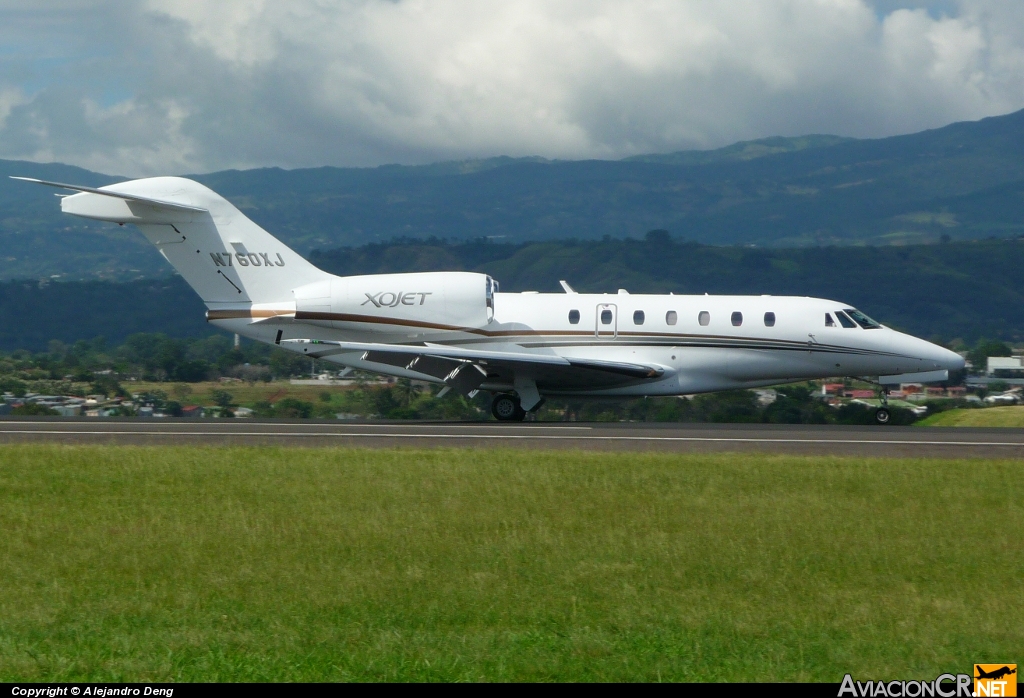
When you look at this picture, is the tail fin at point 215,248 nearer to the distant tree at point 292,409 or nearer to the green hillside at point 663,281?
the distant tree at point 292,409

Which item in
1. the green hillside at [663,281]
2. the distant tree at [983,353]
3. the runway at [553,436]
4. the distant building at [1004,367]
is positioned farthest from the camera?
the green hillside at [663,281]

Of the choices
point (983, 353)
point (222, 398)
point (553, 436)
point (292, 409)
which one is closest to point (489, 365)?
point (553, 436)

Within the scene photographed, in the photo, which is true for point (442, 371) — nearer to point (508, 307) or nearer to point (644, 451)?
point (508, 307)

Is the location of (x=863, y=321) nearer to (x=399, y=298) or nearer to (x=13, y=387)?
(x=399, y=298)

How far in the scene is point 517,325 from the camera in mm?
26281

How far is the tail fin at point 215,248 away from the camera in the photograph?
26406 millimetres

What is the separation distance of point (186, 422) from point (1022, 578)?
19051 millimetres

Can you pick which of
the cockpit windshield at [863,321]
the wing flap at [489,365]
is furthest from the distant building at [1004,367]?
the wing flap at [489,365]

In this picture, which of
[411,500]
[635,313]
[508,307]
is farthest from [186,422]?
[411,500]

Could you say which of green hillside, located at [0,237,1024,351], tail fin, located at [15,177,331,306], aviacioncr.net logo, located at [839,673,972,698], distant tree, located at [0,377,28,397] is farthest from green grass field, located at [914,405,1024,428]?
green hillside, located at [0,237,1024,351]

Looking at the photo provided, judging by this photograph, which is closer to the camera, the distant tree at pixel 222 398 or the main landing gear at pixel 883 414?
the main landing gear at pixel 883 414

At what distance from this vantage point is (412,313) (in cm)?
2595

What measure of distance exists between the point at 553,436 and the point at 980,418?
12.5 metres

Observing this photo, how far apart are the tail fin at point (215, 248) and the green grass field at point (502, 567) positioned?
9.89 m
